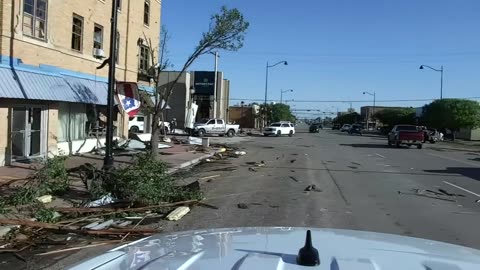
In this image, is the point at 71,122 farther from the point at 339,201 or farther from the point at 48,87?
the point at 339,201

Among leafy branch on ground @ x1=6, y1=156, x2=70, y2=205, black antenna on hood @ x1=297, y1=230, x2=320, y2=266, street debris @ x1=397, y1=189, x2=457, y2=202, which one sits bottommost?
street debris @ x1=397, y1=189, x2=457, y2=202

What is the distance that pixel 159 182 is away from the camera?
12.0 m

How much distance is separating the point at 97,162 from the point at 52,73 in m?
3.71

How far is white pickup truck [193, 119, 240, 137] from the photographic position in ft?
186

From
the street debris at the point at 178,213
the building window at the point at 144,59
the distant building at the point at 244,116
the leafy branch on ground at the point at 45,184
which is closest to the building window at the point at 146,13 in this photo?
the building window at the point at 144,59

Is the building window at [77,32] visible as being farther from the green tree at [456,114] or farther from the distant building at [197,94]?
the green tree at [456,114]

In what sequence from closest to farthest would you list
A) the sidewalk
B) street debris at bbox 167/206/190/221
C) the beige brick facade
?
street debris at bbox 167/206/190/221 → the sidewalk → the beige brick facade

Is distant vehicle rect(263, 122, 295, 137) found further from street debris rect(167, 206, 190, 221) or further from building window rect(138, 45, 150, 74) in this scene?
street debris rect(167, 206, 190, 221)

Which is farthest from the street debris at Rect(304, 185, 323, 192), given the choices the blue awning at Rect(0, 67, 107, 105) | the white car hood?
the white car hood

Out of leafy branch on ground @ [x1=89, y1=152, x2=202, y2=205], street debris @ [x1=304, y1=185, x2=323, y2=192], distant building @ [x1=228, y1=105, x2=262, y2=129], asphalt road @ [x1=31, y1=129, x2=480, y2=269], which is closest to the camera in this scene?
asphalt road @ [x1=31, y1=129, x2=480, y2=269]

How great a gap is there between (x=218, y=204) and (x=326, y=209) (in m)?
2.33

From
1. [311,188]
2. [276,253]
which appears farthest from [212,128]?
[276,253]

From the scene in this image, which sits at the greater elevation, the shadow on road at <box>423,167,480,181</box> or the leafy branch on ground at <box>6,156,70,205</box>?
the leafy branch on ground at <box>6,156,70,205</box>

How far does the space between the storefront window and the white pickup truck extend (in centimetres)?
3069
